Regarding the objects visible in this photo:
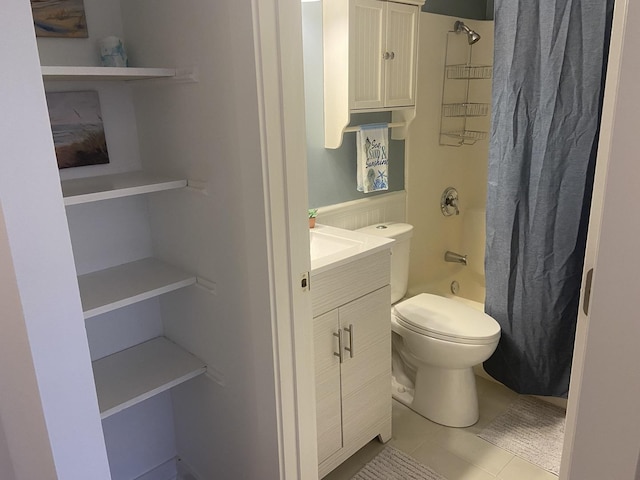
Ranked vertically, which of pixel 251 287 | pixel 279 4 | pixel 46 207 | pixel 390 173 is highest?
pixel 279 4

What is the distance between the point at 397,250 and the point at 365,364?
64cm

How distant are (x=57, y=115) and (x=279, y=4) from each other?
76 cm

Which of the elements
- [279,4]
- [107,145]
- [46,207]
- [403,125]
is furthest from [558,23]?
[46,207]

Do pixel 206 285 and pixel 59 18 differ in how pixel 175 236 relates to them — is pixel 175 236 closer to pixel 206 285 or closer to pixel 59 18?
pixel 206 285

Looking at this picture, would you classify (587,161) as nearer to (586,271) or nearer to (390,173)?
(390,173)

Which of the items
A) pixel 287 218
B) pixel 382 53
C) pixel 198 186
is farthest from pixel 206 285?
pixel 382 53

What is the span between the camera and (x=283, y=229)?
4.23 feet

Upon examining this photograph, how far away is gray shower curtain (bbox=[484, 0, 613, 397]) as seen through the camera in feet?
5.92

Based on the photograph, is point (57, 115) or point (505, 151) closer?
point (57, 115)

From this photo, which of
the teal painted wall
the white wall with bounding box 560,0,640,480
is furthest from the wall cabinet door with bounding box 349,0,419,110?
the white wall with bounding box 560,0,640,480

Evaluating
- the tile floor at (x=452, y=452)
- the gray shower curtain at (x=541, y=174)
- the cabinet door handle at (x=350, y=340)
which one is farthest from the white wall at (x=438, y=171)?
the cabinet door handle at (x=350, y=340)

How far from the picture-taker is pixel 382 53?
6.93ft

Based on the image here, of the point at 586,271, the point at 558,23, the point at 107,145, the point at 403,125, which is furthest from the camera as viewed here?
the point at 403,125

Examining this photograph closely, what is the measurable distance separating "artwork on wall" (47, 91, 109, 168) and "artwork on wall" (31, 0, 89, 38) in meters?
0.16
